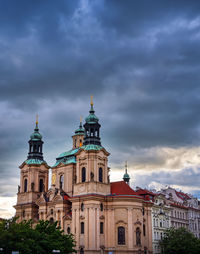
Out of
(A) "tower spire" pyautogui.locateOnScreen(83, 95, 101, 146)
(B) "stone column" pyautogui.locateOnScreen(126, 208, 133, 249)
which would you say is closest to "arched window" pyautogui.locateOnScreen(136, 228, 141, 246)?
(B) "stone column" pyautogui.locateOnScreen(126, 208, 133, 249)

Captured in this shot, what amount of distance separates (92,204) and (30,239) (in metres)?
21.9

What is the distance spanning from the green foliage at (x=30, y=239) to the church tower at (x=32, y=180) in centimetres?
2678

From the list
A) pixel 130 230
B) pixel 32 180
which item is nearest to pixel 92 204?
pixel 130 230

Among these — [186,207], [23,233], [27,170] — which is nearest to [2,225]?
[23,233]

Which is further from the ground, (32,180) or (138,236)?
(32,180)

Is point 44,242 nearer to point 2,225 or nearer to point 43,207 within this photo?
point 2,225

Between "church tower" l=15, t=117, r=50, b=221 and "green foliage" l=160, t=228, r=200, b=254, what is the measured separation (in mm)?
26938

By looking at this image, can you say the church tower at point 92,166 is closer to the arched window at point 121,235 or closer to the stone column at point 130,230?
the stone column at point 130,230

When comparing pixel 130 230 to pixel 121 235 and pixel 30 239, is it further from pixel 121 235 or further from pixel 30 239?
pixel 30 239

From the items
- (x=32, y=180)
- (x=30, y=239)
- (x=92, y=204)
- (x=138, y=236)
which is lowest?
(x=138, y=236)

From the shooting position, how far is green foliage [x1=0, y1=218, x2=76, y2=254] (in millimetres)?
43250

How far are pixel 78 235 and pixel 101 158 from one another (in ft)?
48.1

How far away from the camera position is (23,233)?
148ft

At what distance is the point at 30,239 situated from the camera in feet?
147
